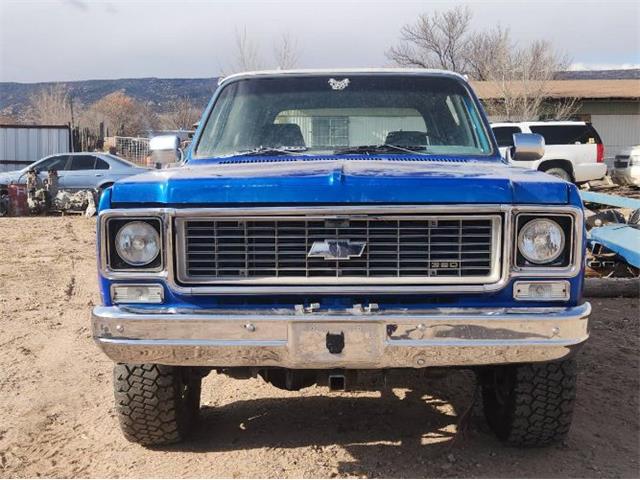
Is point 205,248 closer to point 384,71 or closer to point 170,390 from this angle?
point 170,390

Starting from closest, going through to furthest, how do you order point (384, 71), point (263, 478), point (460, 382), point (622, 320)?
point (263, 478) < point (384, 71) < point (460, 382) < point (622, 320)

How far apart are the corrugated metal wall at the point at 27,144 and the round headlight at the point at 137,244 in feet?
80.3

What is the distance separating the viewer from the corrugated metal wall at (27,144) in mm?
25781

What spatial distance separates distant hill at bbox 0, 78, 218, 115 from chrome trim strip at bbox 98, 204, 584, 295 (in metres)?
79.9

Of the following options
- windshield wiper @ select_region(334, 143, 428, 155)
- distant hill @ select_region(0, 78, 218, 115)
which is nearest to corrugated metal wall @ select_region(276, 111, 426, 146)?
windshield wiper @ select_region(334, 143, 428, 155)

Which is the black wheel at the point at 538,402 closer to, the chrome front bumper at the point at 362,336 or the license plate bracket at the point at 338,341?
the chrome front bumper at the point at 362,336

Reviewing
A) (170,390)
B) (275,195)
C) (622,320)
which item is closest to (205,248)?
(275,195)

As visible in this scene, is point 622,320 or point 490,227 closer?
point 490,227

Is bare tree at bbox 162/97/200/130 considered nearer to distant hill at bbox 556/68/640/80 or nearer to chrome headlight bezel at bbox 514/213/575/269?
distant hill at bbox 556/68/640/80

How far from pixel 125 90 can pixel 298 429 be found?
94325 mm

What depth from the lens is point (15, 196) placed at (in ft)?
54.9

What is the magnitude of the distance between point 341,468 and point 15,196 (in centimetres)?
1494

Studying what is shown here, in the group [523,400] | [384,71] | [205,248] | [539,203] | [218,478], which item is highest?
[384,71]

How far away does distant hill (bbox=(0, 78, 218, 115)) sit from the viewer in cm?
8588
